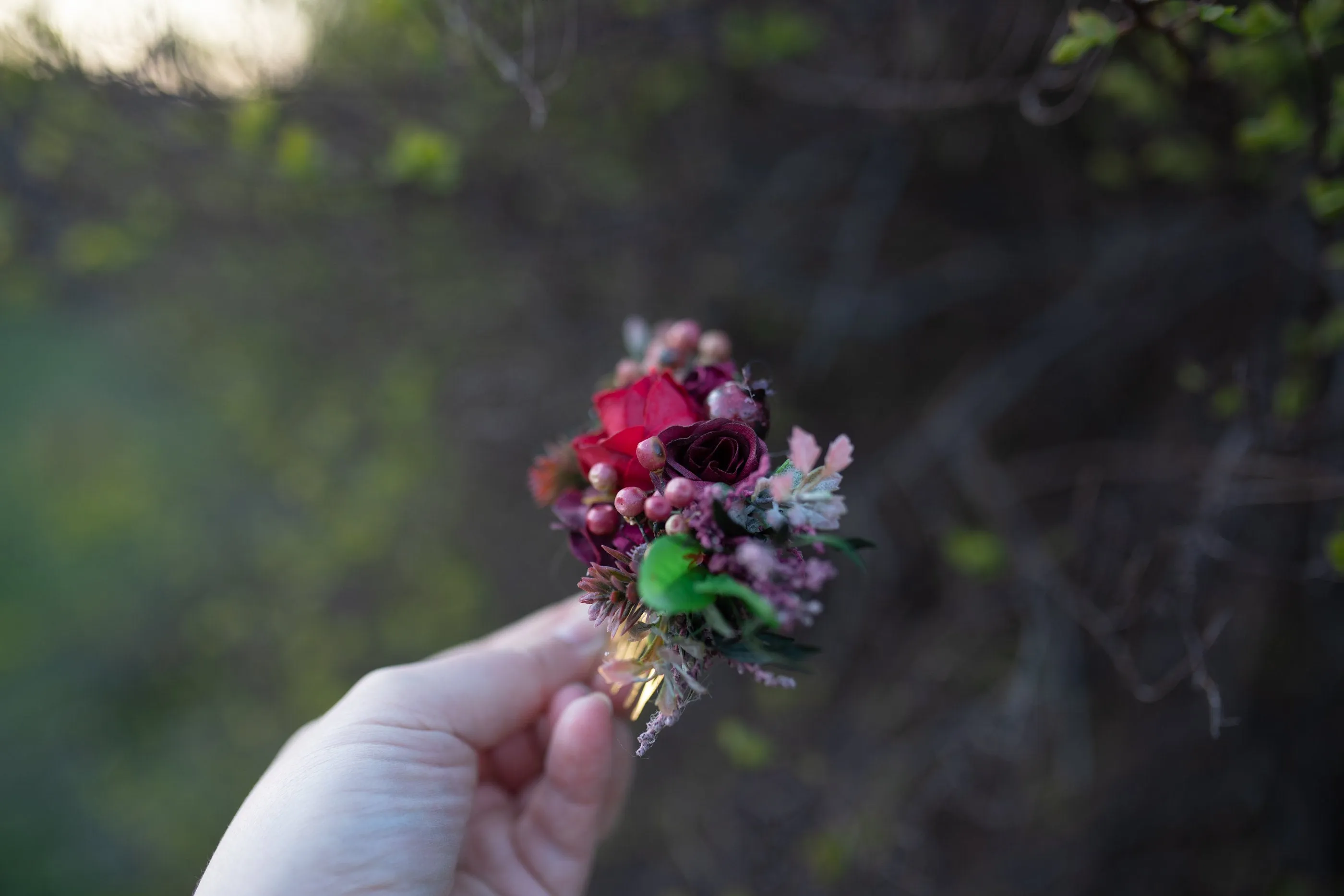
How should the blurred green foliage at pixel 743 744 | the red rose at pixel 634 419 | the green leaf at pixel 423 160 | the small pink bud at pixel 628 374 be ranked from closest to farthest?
the red rose at pixel 634 419 → the small pink bud at pixel 628 374 → the blurred green foliage at pixel 743 744 → the green leaf at pixel 423 160

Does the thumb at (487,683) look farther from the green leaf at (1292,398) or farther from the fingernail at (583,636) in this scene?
the green leaf at (1292,398)

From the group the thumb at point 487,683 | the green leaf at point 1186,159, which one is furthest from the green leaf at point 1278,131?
the thumb at point 487,683

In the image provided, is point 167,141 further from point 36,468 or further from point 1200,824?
point 1200,824

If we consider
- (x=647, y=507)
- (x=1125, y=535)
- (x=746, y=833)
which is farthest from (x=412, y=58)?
(x=746, y=833)

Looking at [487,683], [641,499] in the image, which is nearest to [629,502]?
[641,499]

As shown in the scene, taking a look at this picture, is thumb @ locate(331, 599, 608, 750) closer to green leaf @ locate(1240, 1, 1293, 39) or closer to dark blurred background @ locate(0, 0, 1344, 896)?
dark blurred background @ locate(0, 0, 1344, 896)

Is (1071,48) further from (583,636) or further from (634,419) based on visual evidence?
(583,636)

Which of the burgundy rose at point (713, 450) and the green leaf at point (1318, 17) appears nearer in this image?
the burgundy rose at point (713, 450)
